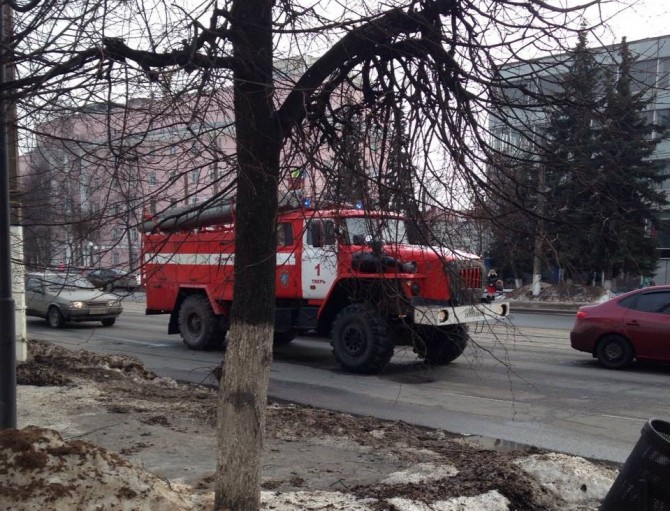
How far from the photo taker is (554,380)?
11641mm

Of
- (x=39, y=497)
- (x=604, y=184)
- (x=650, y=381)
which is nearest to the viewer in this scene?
(x=39, y=497)

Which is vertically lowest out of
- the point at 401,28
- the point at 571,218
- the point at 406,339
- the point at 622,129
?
the point at 406,339

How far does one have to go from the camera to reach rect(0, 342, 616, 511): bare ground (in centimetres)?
440

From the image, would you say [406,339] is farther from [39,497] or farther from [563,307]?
[563,307]

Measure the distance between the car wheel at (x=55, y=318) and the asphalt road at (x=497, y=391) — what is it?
5.31m

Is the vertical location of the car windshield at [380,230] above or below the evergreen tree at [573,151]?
below

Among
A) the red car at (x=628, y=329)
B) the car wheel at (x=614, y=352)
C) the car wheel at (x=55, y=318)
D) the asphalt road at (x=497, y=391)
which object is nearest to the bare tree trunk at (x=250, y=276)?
the asphalt road at (x=497, y=391)

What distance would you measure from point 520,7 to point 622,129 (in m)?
1.16

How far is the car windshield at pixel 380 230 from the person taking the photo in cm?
497

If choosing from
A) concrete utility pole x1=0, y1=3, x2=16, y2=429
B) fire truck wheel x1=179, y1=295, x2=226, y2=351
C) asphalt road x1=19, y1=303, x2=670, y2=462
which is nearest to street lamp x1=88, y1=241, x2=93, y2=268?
concrete utility pole x1=0, y1=3, x2=16, y2=429

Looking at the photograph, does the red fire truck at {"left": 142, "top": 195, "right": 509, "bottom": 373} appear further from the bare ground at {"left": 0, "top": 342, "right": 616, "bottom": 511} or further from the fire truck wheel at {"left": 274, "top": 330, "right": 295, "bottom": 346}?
the bare ground at {"left": 0, "top": 342, "right": 616, "bottom": 511}

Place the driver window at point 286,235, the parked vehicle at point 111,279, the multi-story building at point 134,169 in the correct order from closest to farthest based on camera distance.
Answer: the multi-story building at point 134,169 → the parked vehicle at point 111,279 → the driver window at point 286,235

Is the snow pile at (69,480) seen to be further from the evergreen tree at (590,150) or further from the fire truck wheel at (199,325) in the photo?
the fire truck wheel at (199,325)

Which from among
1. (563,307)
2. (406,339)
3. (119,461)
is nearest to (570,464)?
(119,461)
